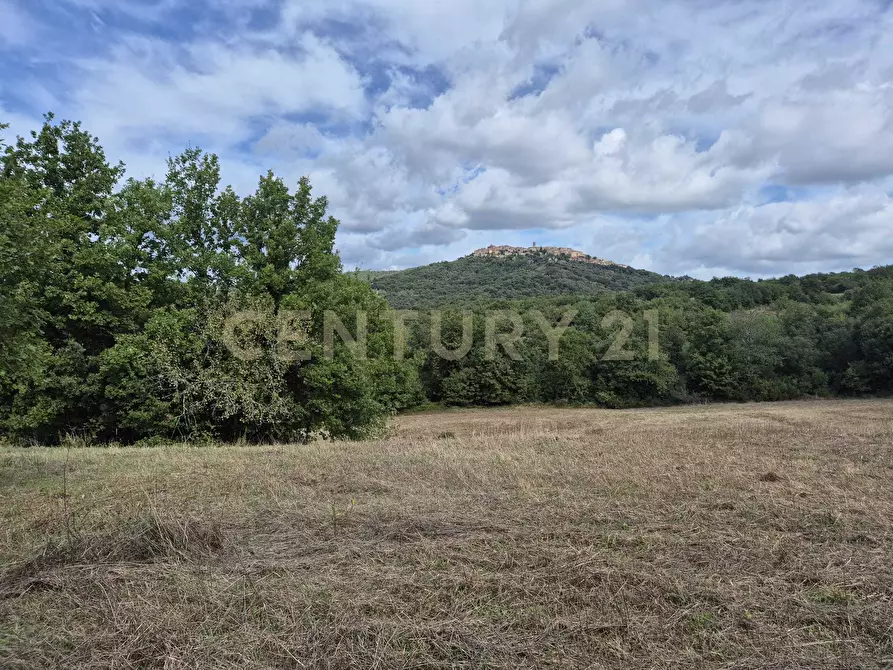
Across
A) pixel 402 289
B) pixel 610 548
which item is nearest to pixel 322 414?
pixel 610 548

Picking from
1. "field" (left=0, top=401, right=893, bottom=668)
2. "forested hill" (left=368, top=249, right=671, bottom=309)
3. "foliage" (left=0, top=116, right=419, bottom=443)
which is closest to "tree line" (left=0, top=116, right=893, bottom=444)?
"foliage" (left=0, top=116, right=419, bottom=443)

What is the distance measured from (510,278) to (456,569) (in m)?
91.1

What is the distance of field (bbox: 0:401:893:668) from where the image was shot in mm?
3855

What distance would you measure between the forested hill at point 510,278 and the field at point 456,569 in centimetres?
6270

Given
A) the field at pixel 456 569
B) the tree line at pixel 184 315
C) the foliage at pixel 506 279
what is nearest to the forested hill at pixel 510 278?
the foliage at pixel 506 279

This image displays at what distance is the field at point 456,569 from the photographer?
12.6ft

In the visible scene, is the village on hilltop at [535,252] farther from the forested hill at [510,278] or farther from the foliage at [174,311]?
the foliage at [174,311]

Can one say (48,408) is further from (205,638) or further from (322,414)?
(205,638)

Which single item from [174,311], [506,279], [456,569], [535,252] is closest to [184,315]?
[174,311]

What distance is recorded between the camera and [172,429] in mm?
19062

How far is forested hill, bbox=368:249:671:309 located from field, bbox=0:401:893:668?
2468 inches

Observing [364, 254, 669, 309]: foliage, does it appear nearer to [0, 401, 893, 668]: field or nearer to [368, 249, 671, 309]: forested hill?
[368, 249, 671, 309]: forested hill

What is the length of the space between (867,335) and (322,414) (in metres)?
47.6

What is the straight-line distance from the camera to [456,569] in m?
5.12
